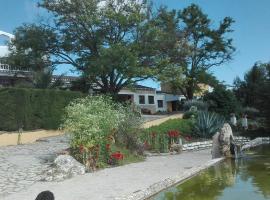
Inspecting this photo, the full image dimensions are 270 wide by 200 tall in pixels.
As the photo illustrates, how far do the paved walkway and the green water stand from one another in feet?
2.59

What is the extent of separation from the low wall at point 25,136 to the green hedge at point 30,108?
1.20 ft

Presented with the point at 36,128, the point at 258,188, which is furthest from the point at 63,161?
the point at 36,128

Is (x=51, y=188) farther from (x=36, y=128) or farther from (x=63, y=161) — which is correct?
(x=36, y=128)

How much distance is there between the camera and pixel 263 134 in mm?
35219

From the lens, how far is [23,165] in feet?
54.4

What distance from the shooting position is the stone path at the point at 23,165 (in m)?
13.1

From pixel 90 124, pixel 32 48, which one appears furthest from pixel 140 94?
pixel 90 124

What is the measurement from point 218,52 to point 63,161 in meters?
44.9

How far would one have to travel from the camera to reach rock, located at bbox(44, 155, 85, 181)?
14016 millimetres

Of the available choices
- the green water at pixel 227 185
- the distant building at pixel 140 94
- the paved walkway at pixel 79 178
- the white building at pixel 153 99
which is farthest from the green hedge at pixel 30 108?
the white building at pixel 153 99

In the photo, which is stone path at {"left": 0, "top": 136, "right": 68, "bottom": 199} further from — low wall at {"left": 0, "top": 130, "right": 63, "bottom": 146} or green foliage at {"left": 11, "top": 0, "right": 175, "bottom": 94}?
green foliage at {"left": 11, "top": 0, "right": 175, "bottom": 94}

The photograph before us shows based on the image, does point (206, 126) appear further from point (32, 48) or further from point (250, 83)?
point (250, 83)

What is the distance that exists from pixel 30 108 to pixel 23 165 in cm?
1077

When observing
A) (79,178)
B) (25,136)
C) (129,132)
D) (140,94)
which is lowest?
(79,178)
